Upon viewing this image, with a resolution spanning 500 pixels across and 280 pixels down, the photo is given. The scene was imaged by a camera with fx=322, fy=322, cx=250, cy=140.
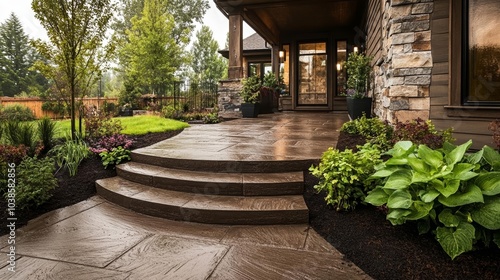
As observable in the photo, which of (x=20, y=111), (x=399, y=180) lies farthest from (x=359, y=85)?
(x=20, y=111)

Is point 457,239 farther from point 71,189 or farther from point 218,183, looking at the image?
point 71,189

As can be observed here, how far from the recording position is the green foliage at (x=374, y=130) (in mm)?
3705

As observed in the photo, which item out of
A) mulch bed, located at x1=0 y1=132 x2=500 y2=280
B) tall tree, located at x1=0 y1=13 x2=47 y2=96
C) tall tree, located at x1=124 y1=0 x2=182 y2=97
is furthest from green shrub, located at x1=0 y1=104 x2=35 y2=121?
tall tree, located at x1=0 y1=13 x2=47 y2=96

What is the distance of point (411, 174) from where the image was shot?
222cm

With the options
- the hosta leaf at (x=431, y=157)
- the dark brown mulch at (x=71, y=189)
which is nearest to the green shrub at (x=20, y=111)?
A: the dark brown mulch at (x=71, y=189)

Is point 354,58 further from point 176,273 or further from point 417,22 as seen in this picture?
point 176,273

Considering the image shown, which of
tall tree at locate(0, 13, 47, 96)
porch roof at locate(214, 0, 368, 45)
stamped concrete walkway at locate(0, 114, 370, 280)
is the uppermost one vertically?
tall tree at locate(0, 13, 47, 96)

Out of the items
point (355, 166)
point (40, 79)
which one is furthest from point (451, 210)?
point (40, 79)

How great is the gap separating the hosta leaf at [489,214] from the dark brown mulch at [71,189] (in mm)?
3460

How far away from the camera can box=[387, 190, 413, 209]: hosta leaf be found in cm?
206

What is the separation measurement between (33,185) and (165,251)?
68.9 inches

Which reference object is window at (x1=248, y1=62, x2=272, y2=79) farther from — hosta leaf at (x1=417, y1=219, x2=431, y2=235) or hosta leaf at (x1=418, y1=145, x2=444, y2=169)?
hosta leaf at (x1=417, y1=219, x2=431, y2=235)

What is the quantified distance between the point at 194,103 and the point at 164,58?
7.27m

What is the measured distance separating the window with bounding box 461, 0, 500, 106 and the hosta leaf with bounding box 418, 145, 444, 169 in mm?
1621
